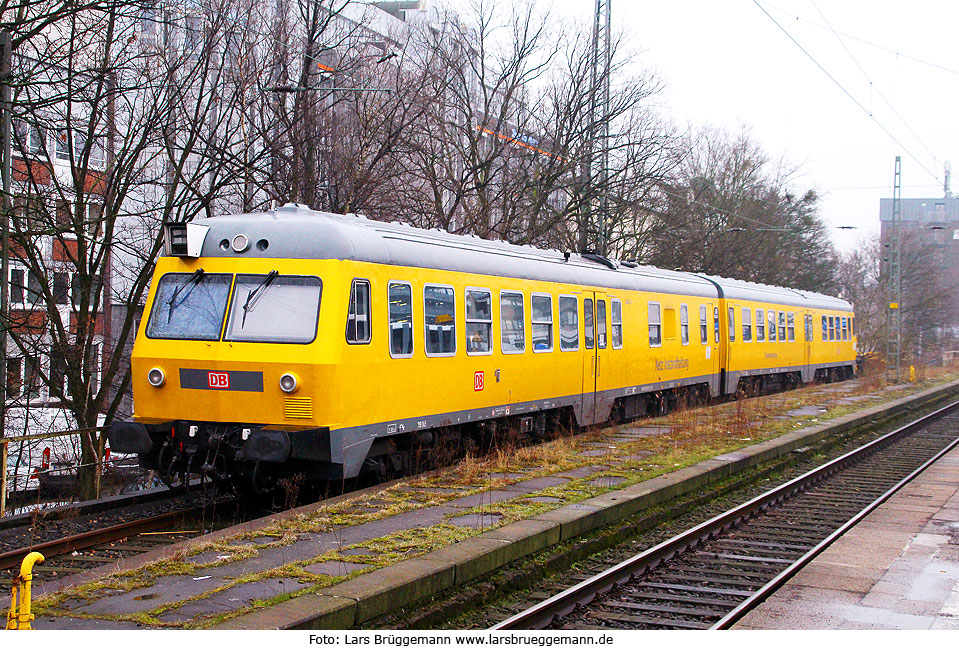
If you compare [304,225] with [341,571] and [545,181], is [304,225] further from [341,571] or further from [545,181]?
[545,181]

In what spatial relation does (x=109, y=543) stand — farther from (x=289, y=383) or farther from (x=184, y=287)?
(x=184, y=287)

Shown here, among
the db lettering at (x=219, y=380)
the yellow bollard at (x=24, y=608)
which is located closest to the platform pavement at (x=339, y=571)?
the yellow bollard at (x=24, y=608)

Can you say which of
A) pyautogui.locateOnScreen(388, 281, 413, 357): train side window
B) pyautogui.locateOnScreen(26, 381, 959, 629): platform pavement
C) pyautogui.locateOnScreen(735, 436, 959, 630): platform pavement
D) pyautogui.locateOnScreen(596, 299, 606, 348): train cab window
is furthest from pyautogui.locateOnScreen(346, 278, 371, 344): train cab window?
pyautogui.locateOnScreen(596, 299, 606, 348): train cab window

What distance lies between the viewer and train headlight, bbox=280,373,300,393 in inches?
401

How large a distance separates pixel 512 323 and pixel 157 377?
17.7 feet

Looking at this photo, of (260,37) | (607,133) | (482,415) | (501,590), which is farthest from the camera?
(607,133)

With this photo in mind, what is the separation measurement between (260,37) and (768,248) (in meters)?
35.8

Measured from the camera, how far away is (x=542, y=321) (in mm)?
15430

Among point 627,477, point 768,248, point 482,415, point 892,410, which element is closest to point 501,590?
point 627,477

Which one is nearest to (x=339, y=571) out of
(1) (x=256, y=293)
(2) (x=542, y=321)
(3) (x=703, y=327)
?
(1) (x=256, y=293)

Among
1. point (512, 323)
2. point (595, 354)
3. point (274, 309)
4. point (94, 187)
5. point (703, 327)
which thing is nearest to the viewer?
point (274, 309)

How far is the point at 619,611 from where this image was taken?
746cm

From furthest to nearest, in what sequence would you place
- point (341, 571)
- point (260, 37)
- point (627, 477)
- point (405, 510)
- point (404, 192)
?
point (404, 192) < point (260, 37) < point (627, 477) < point (405, 510) < point (341, 571)

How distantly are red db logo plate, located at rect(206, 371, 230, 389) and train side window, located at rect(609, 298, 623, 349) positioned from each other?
30.3ft
